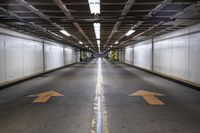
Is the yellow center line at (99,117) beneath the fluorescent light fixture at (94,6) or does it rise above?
beneath

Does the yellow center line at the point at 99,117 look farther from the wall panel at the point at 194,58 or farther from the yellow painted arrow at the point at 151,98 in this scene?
the wall panel at the point at 194,58

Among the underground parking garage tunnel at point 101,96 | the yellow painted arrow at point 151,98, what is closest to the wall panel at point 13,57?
the underground parking garage tunnel at point 101,96

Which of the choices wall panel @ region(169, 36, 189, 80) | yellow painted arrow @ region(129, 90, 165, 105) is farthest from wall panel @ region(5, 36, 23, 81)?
wall panel @ region(169, 36, 189, 80)

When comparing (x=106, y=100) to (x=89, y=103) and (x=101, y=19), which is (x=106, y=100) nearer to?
(x=89, y=103)

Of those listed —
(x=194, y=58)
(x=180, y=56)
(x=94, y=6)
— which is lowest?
(x=194, y=58)

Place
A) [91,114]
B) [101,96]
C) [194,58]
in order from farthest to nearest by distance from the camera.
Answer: [194,58] < [101,96] < [91,114]

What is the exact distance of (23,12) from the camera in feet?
23.9

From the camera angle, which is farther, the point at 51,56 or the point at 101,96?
the point at 51,56

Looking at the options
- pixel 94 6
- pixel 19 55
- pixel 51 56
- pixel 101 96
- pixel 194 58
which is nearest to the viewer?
pixel 94 6

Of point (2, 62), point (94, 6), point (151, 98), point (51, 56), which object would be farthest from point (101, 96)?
point (51, 56)

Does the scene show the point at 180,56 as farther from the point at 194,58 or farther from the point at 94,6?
the point at 94,6

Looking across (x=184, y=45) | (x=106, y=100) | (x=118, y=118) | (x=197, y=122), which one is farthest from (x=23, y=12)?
(x=184, y=45)

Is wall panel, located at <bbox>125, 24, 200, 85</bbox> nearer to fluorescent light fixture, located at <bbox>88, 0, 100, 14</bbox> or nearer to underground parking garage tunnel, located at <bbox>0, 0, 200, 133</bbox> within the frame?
underground parking garage tunnel, located at <bbox>0, 0, 200, 133</bbox>

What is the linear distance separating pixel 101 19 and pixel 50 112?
4.21m
